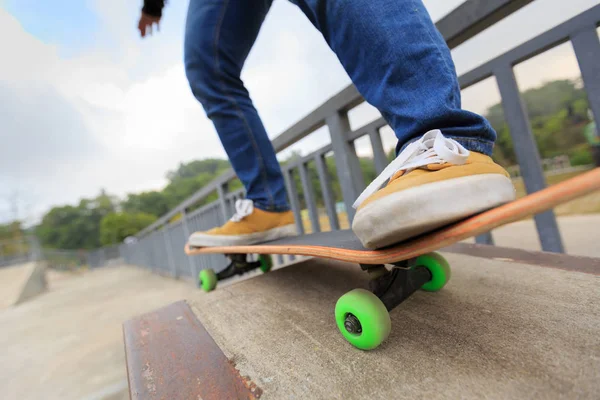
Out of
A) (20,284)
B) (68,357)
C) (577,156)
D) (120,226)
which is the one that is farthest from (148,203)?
(577,156)

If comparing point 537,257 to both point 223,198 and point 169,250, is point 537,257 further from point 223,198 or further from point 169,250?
point 169,250

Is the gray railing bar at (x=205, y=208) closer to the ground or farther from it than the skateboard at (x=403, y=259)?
farther from it

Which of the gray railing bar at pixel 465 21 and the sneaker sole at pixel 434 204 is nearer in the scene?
the sneaker sole at pixel 434 204

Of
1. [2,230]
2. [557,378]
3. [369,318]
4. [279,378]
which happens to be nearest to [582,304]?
[557,378]

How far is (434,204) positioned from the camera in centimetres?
36

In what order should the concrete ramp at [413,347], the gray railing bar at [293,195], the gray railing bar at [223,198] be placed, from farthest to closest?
the gray railing bar at [223,198]
the gray railing bar at [293,195]
the concrete ramp at [413,347]

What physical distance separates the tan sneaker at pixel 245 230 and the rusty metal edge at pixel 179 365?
300 millimetres

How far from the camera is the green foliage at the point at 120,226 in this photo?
28.7 metres

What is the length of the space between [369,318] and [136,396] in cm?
38

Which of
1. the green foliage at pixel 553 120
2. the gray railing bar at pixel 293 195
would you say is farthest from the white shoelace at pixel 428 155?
the green foliage at pixel 553 120

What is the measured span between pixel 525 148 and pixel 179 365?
1090 mm

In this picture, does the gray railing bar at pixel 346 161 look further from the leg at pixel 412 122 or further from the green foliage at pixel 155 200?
the green foliage at pixel 155 200

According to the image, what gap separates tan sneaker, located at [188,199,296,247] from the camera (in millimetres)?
979

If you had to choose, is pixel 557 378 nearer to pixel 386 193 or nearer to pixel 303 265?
pixel 386 193
